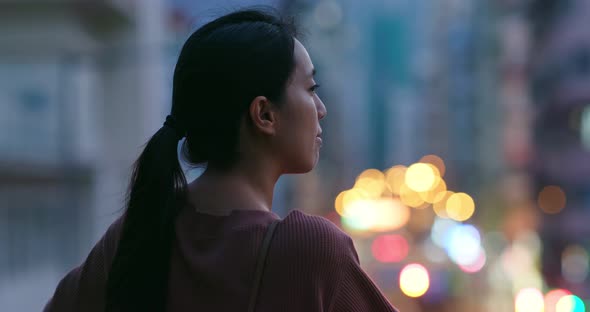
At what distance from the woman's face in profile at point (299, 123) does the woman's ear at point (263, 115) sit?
2 centimetres

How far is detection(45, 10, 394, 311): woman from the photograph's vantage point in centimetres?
179

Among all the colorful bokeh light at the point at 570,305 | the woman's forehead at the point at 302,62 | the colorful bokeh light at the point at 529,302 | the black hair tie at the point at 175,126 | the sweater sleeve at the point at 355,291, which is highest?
the woman's forehead at the point at 302,62

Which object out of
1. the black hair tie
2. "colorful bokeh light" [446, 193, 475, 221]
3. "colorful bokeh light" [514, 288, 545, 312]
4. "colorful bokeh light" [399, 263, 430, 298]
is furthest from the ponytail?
"colorful bokeh light" [446, 193, 475, 221]

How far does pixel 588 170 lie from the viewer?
47.8 m

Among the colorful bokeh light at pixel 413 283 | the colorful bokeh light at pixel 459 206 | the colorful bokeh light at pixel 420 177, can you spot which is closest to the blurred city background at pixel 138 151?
the colorful bokeh light at pixel 413 283

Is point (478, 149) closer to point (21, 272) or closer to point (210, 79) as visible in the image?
point (21, 272)

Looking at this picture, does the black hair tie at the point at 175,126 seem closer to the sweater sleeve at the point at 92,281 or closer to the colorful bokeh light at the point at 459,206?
the sweater sleeve at the point at 92,281

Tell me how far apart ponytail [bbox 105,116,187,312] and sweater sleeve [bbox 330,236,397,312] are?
1.12 ft

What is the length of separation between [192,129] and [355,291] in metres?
0.46

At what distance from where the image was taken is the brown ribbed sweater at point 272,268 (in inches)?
69.2

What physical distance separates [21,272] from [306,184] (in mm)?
56260

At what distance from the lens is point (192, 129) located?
2000 millimetres

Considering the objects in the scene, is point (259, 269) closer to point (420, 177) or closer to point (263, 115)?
point (263, 115)

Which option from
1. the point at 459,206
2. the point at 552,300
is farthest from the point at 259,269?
the point at 459,206
